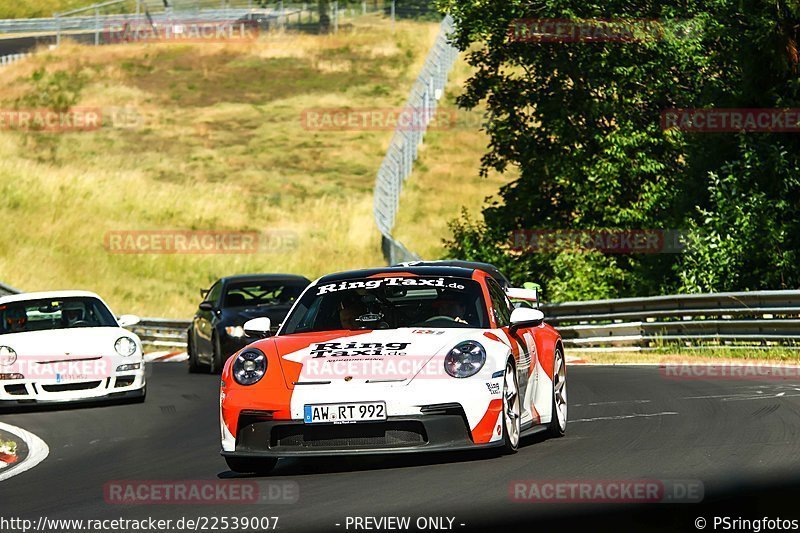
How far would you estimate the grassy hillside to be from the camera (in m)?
49.3

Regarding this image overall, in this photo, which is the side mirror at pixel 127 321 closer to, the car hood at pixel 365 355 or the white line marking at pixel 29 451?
the white line marking at pixel 29 451

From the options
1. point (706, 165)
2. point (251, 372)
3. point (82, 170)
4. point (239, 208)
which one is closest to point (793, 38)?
point (706, 165)

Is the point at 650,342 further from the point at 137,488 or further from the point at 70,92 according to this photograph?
the point at 70,92

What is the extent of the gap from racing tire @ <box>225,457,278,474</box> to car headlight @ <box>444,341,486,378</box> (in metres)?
1.43

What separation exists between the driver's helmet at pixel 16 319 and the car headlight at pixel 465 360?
9551 millimetres

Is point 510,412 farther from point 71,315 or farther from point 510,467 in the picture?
point 71,315

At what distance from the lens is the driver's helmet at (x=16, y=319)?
18078mm

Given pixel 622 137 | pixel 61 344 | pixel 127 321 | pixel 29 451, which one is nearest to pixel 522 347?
pixel 29 451

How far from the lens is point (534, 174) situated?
1231 inches

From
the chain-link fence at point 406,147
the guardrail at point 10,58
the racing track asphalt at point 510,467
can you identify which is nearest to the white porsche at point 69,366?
the racing track asphalt at point 510,467

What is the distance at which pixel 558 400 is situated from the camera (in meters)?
11.7

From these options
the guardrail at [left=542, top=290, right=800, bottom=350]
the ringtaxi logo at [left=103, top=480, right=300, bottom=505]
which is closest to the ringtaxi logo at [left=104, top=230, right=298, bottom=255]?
the guardrail at [left=542, top=290, right=800, bottom=350]

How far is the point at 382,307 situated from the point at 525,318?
107 cm

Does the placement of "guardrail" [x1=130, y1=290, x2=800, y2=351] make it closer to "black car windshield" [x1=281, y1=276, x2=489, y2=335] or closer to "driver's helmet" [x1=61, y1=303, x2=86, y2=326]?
"driver's helmet" [x1=61, y1=303, x2=86, y2=326]
